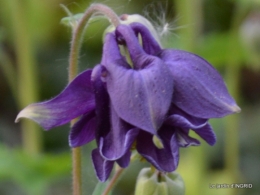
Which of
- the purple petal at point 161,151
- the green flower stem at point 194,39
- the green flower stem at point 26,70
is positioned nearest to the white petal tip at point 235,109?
the purple petal at point 161,151

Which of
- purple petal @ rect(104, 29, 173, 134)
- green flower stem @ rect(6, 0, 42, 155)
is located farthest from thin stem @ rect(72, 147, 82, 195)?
green flower stem @ rect(6, 0, 42, 155)

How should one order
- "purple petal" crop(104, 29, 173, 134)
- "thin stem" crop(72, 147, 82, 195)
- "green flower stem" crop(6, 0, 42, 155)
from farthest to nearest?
"green flower stem" crop(6, 0, 42, 155) < "thin stem" crop(72, 147, 82, 195) < "purple petal" crop(104, 29, 173, 134)

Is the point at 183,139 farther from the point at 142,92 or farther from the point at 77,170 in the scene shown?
the point at 77,170

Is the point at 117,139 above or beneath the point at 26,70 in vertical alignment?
beneath

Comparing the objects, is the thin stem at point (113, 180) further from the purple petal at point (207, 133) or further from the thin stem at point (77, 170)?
the purple petal at point (207, 133)

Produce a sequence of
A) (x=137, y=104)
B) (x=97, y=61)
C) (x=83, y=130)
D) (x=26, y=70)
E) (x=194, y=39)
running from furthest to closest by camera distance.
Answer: (x=97, y=61)
(x=26, y=70)
(x=194, y=39)
(x=83, y=130)
(x=137, y=104)

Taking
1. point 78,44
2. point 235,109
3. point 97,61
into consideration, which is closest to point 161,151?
point 235,109

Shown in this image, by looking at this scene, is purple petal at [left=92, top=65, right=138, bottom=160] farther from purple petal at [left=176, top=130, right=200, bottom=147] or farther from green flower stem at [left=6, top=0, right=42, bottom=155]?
green flower stem at [left=6, top=0, right=42, bottom=155]
